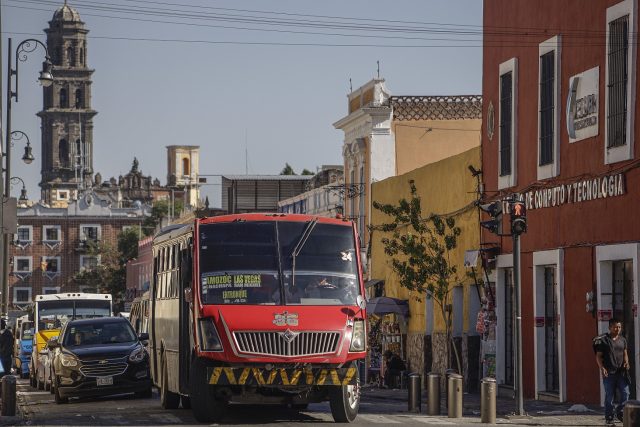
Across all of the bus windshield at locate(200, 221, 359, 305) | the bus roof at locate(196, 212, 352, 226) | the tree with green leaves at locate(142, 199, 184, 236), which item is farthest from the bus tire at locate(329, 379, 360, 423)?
the tree with green leaves at locate(142, 199, 184, 236)

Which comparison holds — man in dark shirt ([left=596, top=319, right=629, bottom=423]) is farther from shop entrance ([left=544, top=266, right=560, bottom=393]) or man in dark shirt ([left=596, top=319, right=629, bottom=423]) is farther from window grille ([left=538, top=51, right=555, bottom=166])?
window grille ([left=538, top=51, right=555, bottom=166])

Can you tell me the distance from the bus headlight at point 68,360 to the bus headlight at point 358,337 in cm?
1018

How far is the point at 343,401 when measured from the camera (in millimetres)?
24234

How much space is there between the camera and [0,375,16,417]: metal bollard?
26.9 m

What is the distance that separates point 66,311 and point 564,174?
2061 centimetres

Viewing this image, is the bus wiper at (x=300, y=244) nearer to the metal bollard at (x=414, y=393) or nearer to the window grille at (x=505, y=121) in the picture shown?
the metal bollard at (x=414, y=393)

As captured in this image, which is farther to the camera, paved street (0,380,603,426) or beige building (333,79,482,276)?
beige building (333,79,482,276)

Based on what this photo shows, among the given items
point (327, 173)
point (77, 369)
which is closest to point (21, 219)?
point (327, 173)

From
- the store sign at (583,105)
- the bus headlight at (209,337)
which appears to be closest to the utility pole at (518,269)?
the store sign at (583,105)

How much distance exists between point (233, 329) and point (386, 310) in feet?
72.8

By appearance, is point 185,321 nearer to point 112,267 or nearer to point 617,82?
point 617,82

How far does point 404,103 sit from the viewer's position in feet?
189

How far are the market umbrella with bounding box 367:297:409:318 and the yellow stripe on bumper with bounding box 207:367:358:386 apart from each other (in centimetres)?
2162

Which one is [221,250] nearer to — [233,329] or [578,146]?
[233,329]
